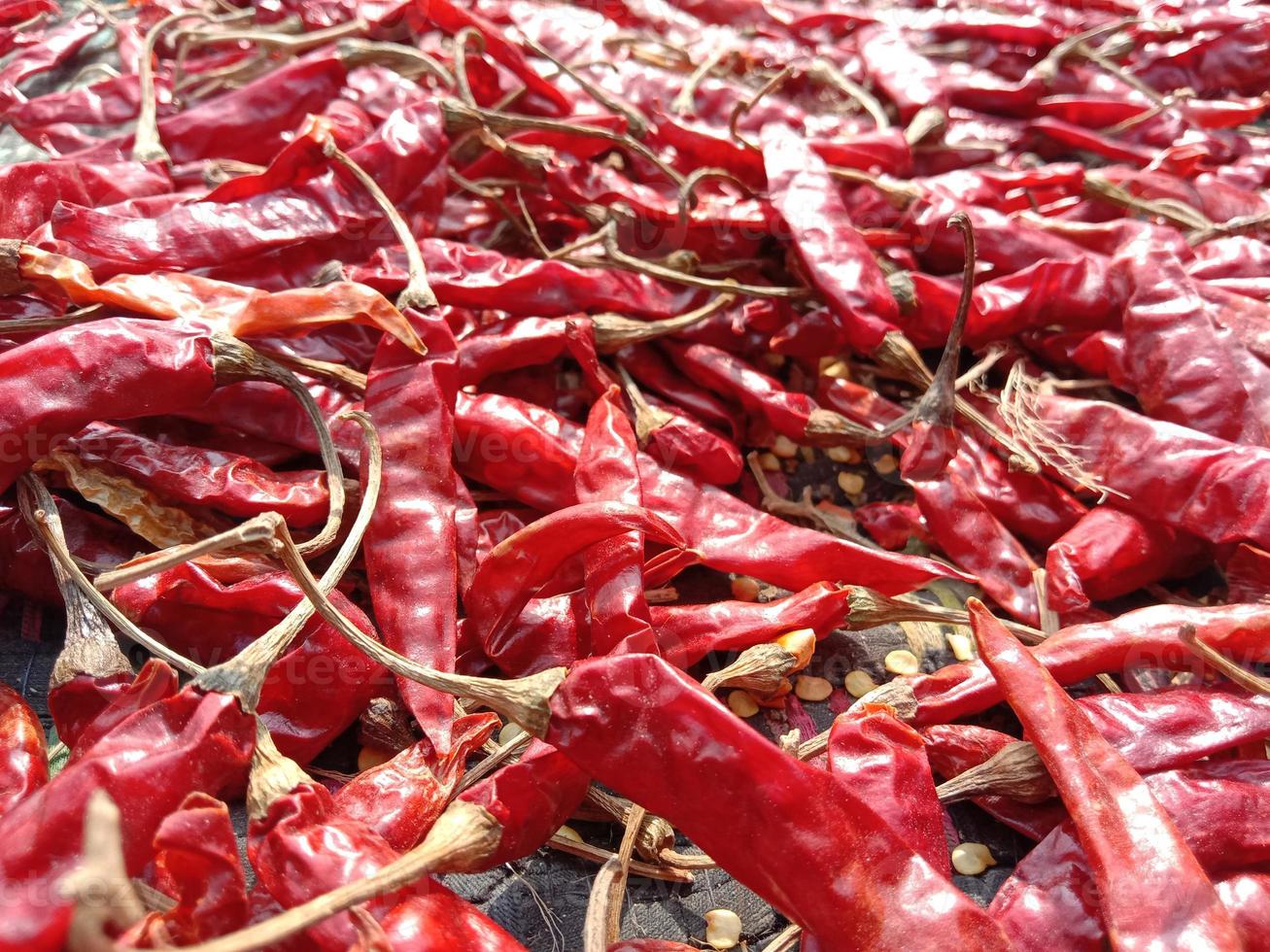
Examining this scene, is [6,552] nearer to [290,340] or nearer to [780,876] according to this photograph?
[290,340]

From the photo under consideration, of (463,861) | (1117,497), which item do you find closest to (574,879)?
(463,861)

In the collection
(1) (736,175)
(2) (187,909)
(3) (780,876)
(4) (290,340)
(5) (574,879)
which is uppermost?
(1) (736,175)

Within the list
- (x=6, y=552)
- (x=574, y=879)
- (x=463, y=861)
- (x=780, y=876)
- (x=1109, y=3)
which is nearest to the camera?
(x=463, y=861)

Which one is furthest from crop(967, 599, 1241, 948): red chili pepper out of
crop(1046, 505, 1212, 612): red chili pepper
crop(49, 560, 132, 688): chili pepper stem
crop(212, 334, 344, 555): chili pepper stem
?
crop(49, 560, 132, 688): chili pepper stem

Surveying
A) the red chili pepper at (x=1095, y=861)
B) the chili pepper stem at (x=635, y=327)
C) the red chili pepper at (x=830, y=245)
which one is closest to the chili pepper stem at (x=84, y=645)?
the chili pepper stem at (x=635, y=327)

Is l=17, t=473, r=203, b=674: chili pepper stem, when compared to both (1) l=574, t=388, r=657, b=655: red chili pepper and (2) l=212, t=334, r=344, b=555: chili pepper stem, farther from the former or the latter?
(1) l=574, t=388, r=657, b=655: red chili pepper

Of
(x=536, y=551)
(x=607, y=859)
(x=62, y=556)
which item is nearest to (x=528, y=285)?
(x=536, y=551)

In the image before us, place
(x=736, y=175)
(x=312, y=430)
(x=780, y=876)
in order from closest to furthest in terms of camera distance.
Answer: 1. (x=780, y=876)
2. (x=312, y=430)
3. (x=736, y=175)
